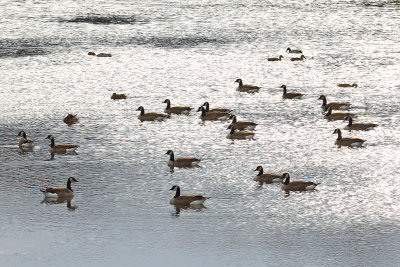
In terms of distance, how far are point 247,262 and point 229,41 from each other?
131 feet

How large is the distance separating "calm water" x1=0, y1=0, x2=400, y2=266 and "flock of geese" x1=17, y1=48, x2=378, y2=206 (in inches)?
16.0

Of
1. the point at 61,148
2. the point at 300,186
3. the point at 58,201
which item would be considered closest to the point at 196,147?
the point at 61,148

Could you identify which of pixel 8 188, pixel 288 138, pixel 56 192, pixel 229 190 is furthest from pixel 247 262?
pixel 288 138

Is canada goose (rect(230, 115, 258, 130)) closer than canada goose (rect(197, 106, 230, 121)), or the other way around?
canada goose (rect(230, 115, 258, 130))

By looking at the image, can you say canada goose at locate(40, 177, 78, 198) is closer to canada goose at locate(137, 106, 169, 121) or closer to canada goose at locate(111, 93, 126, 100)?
canada goose at locate(137, 106, 169, 121)

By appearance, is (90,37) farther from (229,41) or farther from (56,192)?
(56,192)

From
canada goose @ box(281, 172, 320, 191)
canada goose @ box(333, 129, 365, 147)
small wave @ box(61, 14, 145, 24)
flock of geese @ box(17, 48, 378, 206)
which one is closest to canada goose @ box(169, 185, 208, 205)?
flock of geese @ box(17, 48, 378, 206)

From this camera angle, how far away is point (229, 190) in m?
30.7

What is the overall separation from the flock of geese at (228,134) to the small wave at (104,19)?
26712 millimetres

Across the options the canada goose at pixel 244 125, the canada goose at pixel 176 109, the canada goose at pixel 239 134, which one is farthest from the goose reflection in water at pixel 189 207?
the canada goose at pixel 176 109

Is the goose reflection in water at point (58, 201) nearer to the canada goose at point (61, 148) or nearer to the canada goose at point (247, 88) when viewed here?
the canada goose at point (61, 148)

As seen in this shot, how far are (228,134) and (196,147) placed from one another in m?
2.66

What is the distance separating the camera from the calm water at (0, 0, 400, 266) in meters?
25.9

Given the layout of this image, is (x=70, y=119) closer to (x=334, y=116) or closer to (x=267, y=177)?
(x=267, y=177)
